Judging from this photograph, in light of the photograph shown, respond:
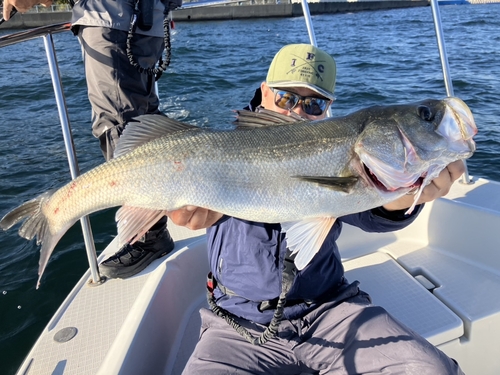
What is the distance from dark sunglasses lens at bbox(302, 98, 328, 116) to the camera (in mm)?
2512

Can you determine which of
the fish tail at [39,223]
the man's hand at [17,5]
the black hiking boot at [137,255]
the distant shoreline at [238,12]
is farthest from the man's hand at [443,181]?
Result: the distant shoreline at [238,12]

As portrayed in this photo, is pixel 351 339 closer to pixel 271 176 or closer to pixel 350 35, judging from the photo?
pixel 271 176

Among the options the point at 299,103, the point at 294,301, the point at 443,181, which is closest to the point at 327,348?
the point at 294,301

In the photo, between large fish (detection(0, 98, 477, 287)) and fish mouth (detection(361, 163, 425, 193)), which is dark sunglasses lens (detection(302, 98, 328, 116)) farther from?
fish mouth (detection(361, 163, 425, 193))

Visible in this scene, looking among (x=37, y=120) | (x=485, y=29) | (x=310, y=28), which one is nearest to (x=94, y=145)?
(x=37, y=120)

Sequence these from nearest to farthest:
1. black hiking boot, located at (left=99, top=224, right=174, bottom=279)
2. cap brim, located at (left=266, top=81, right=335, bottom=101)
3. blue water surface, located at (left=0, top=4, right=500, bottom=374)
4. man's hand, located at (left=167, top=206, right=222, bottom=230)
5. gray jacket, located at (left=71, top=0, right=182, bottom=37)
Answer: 1. man's hand, located at (left=167, top=206, right=222, bottom=230)
2. cap brim, located at (left=266, top=81, right=335, bottom=101)
3. gray jacket, located at (left=71, top=0, right=182, bottom=37)
4. black hiking boot, located at (left=99, top=224, right=174, bottom=279)
5. blue water surface, located at (left=0, top=4, right=500, bottom=374)

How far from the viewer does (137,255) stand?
3330 millimetres

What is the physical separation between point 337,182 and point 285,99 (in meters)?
0.76

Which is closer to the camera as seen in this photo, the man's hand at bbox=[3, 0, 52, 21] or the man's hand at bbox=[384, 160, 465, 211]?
the man's hand at bbox=[384, 160, 465, 211]

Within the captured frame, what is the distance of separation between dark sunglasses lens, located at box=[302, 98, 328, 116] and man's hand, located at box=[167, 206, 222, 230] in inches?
33.1

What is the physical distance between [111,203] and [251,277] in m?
0.86

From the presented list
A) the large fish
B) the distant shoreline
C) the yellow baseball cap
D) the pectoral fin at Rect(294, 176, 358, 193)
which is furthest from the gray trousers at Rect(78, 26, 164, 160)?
the distant shoreline

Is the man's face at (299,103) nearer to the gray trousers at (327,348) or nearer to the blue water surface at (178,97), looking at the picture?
the gray trousers at (327,348)

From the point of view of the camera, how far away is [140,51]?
11.0 feet
